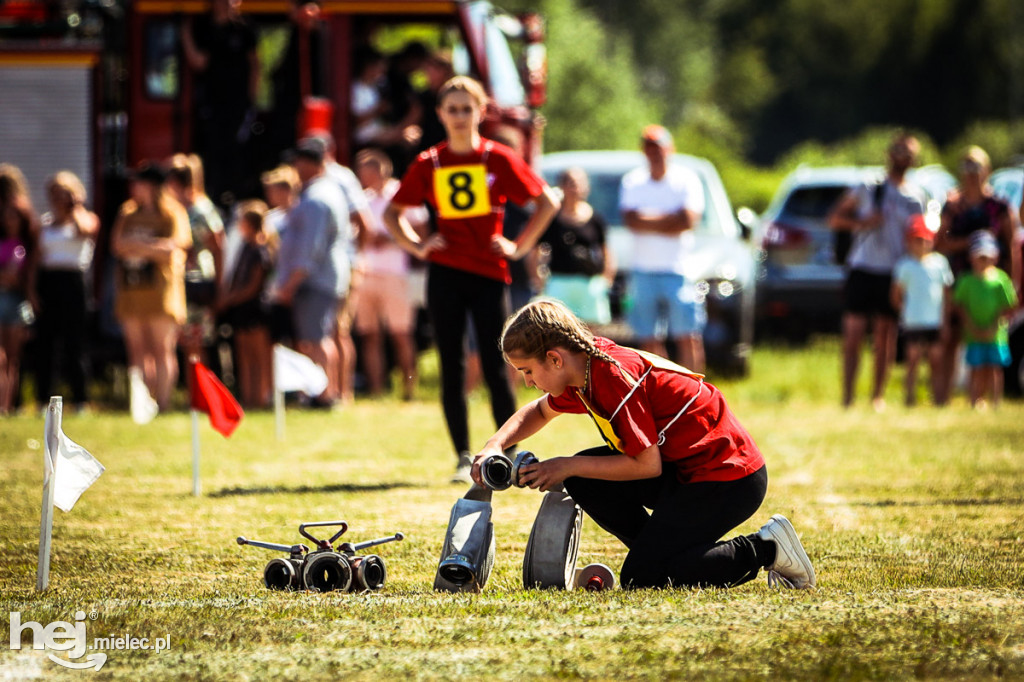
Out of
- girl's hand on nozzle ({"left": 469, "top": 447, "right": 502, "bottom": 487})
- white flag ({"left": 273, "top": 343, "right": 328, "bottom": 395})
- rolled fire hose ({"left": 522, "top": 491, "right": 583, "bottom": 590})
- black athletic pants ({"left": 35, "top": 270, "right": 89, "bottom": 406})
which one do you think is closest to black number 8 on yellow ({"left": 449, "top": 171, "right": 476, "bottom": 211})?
white flag ({"left": 273, "top": 343, "right": 328, "bottom": 395})

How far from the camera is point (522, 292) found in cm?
1224

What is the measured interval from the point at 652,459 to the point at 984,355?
26.7 feet

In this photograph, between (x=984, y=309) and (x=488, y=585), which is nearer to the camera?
(x=488, y=585)

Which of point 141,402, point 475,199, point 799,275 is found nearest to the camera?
point 475,199

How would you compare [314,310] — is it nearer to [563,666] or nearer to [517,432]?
[517,432]

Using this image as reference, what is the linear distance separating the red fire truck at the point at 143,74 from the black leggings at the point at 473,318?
5749mm

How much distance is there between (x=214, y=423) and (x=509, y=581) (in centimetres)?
273

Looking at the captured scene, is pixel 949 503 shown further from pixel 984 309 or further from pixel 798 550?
pixel 984 309

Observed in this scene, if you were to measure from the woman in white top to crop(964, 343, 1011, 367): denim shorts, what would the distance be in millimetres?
7079

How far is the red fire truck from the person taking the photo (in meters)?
13.8

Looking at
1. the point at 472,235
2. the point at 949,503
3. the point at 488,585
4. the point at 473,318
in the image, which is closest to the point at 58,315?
the point at 473,318

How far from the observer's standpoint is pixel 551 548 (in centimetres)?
529

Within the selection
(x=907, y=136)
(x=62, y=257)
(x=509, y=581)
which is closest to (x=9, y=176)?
(x=62, y=257)
